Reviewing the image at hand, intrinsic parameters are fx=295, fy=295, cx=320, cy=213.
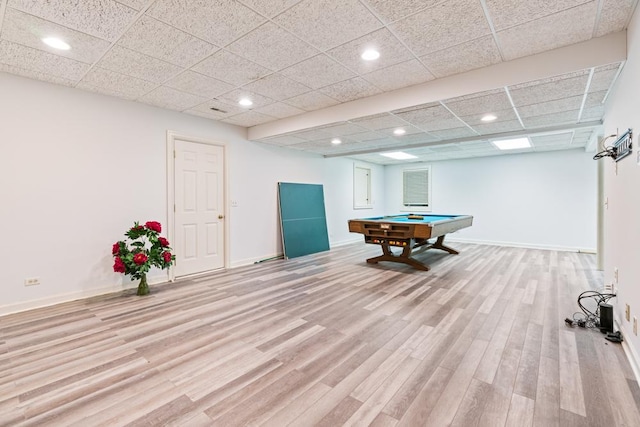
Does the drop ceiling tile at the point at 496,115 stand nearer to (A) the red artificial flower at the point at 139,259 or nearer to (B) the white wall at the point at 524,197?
(B) the white wall at the point at 524,197

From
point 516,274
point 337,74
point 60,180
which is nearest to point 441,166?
point 516,274

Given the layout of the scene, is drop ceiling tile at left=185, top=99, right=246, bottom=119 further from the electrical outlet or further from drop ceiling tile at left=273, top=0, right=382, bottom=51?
the electrical outlet

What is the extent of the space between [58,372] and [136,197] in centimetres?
254

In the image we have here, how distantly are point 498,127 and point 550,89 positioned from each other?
1.68m

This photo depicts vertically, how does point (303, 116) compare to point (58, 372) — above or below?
above

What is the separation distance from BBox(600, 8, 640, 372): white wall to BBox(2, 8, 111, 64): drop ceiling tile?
4136 mm

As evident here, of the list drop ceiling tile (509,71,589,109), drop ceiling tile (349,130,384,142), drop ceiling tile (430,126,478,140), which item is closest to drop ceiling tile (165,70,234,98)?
drop ceiling tile (349,130,384,142)

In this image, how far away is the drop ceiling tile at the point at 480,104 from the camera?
129 inches

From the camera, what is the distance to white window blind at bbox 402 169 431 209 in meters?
8.84

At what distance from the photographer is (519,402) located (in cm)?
171

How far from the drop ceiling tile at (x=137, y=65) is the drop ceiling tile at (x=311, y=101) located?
4.88 ft

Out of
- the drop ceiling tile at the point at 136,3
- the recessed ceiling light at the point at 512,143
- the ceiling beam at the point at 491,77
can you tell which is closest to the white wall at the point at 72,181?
the drop ceiling tile at the point at 136,3

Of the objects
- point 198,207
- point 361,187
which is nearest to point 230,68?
point 198,207

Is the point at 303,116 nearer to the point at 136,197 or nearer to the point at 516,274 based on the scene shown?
the point at 136,197
